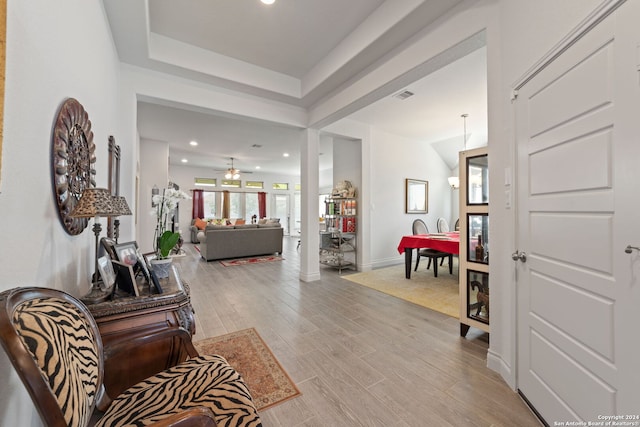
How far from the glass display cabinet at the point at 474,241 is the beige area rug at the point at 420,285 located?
59cm

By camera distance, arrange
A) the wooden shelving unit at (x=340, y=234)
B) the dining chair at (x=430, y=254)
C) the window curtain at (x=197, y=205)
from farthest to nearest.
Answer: the window curtain at (x=197, y=205), the wooden shelving unit at (x=340, y=234), the dining chair at (x=430, y=254)

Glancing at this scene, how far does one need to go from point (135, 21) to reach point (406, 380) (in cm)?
358

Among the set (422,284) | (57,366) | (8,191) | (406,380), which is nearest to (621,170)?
(406,380)

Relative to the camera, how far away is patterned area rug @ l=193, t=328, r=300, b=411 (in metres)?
1.63

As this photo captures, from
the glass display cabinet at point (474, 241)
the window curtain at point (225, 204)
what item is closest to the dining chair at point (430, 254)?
the glass display cabinet at point (474, 241)

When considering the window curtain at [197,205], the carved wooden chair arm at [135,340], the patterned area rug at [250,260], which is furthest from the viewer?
the window curtain at [197,205]

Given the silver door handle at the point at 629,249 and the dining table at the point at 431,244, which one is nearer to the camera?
the silver door handle at the point at 629,249

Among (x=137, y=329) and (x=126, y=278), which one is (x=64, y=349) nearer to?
(x=137, y=329)

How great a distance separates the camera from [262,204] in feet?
36.8

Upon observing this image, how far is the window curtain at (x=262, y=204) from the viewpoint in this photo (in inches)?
439

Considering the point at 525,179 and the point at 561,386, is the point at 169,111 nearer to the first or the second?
the point at 525,179

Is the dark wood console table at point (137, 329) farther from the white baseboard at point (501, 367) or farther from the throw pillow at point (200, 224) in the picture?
the throw pillow at point (200, 224)

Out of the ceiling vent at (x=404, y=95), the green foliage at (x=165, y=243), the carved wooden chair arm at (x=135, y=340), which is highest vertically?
the ceiling vent at (x=404, y=95)

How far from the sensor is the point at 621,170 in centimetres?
102
